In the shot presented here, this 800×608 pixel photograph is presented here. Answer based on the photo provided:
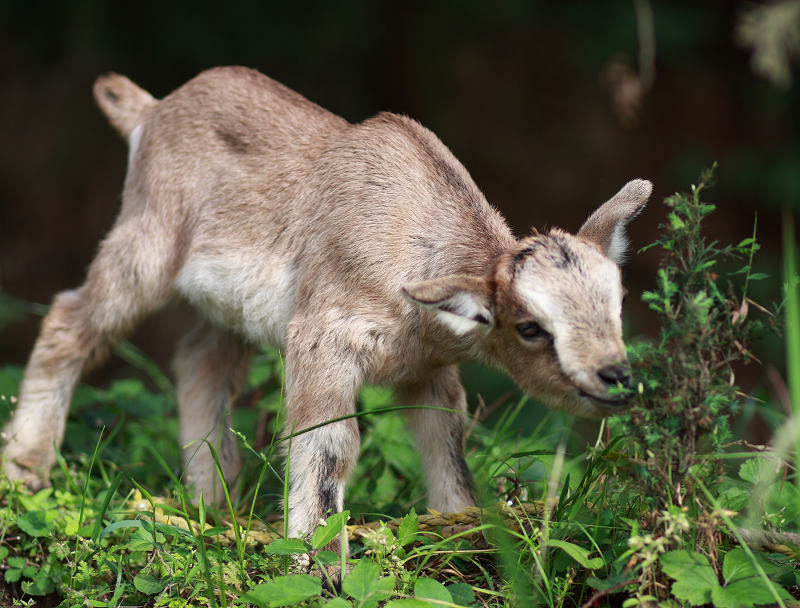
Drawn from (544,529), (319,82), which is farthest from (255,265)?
(319,82)

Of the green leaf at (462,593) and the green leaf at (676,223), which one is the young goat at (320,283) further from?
the green leaf at (462,593)

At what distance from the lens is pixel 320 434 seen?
4.11 metres

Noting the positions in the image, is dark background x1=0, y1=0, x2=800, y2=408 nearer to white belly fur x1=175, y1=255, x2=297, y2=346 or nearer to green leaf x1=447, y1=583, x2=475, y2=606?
white belly fur x1=175, y1=255, x2=297, y2=346

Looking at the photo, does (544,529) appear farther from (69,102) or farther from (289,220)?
(69,102)

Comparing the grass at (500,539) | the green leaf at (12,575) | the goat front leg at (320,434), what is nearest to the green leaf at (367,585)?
the grass at (500,539)

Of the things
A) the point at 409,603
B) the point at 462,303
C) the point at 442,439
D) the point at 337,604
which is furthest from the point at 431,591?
the point at 442,439

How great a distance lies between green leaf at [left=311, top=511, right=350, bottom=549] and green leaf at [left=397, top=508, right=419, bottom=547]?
26 centimetres

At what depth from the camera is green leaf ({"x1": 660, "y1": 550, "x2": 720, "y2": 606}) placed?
3.00 meters

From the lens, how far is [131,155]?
557 cm

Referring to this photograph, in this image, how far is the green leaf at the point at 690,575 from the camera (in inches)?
118

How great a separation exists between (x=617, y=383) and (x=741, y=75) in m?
8.25

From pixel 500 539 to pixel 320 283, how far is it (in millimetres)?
1800

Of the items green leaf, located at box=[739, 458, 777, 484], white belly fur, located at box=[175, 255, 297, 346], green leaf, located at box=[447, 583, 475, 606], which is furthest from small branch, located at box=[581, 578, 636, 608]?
white belly fur, located at box=[175, 255, 297, 346]

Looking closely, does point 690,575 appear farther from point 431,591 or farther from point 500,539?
point 431,591
